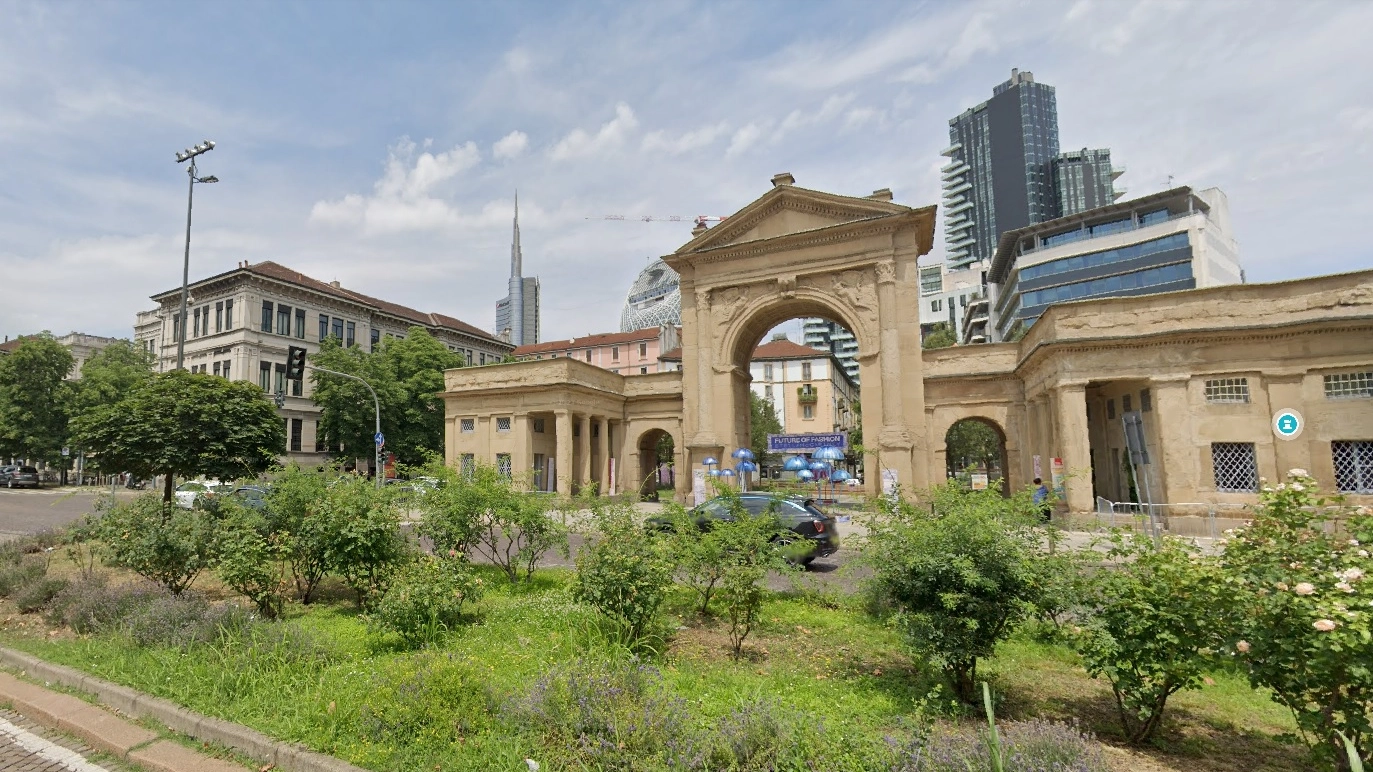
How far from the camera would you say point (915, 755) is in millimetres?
3629

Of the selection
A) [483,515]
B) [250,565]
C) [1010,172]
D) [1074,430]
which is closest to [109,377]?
[483,515]

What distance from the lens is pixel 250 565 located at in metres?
7.64

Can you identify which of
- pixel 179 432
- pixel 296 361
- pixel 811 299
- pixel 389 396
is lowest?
pixel 179 432

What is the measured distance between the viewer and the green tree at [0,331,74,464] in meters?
43.3

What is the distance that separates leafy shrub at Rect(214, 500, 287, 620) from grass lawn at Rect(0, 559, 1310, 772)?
0.53 metres

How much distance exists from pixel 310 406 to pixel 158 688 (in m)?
50.8

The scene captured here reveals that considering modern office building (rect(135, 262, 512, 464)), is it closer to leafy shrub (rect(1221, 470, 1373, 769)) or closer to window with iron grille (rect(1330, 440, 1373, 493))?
leafy shrub (rect(1221, 470, 1373, 769))

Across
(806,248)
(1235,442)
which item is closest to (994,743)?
(1235,442)

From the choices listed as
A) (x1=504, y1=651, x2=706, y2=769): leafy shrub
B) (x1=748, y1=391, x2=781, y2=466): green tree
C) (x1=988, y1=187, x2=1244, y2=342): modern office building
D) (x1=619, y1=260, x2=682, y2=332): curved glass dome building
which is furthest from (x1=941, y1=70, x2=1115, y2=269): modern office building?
(x1=504, y1=651, x2=706, y2=769): leafy shrub

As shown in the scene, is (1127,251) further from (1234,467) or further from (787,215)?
(1234,467)

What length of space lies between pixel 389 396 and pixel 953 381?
112ft

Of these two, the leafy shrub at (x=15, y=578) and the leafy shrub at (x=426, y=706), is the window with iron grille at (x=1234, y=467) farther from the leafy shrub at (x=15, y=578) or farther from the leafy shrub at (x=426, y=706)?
the leafy shrub at (x=15, y=578)

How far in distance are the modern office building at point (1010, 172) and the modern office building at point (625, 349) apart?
382ft

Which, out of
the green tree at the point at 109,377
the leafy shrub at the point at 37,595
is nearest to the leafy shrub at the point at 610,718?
the leafy shrub at the point at 37,595
